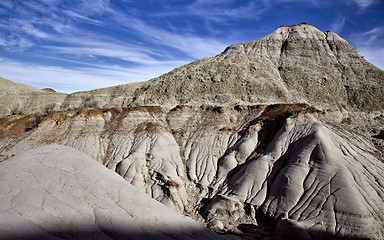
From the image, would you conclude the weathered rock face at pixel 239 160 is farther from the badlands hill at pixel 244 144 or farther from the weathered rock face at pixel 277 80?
the weathered rock face at pixel 277 80

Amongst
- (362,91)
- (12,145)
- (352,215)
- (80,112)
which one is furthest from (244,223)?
(362,91)

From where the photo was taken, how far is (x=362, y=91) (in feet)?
122

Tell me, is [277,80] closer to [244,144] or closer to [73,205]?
[244,144]

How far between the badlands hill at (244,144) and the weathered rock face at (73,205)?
112 mm

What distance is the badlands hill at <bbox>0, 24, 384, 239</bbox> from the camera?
14.3 m

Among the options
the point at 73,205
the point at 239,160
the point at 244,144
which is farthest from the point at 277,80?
the point at 73,205

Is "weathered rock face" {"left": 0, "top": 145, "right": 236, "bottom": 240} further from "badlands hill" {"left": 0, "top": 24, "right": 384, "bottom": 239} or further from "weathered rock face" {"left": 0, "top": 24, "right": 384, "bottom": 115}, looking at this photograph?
"weathered rock face" {"left": 0, "top": 24, "right": 384, "bottom": 115}

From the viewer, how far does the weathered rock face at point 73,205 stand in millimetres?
8305

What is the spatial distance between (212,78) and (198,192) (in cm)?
2265

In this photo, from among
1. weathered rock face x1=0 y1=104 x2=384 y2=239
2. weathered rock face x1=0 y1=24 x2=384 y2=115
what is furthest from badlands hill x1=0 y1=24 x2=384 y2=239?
weathered rock face x1=0 y1=24 x2=384 y2=115

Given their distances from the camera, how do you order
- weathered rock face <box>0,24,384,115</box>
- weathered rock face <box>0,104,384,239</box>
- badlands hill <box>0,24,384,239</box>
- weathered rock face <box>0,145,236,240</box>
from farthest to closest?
weathered rock face <box>0,24,384,115</box>, weathered rock face <box>0,104,384,239</box>, badlands hill <box>0,24,384,239</box>, weathered rock face <box>0,145,236,240</box>

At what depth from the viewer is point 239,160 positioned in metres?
24.0

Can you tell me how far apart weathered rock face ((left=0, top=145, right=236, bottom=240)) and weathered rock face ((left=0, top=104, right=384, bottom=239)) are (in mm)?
8289

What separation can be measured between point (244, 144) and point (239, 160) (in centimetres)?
191
